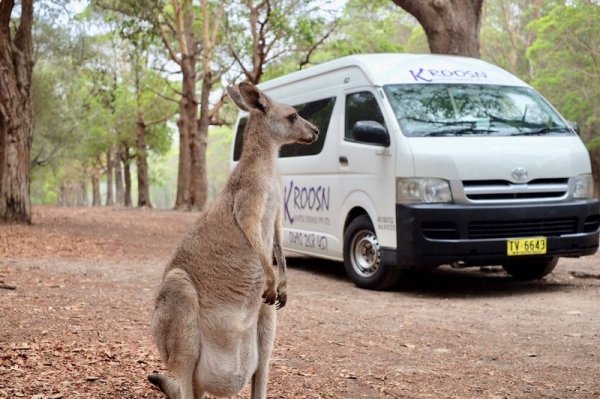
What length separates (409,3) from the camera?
44.3ft

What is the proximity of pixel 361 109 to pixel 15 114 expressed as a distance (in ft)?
27.5

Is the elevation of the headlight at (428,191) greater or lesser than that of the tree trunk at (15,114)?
lesser

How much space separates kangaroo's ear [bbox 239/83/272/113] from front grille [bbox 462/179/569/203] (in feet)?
14.2

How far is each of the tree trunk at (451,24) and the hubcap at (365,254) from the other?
5.55 m

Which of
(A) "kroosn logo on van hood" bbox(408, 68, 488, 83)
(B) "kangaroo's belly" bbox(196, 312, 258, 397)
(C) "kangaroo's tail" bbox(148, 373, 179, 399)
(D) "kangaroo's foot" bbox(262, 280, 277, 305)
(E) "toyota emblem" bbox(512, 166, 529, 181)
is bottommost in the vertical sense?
(C) "kangaroo's tail" bbox(148, 373, 179, 399)

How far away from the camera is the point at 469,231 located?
765 cm

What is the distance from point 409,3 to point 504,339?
8802 millimetres

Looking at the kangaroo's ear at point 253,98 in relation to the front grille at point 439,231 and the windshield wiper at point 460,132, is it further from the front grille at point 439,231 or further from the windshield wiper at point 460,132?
the windshield wiper at point 460,132

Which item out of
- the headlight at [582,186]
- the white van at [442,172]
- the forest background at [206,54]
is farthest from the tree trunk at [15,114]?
the headlight at [582,186]

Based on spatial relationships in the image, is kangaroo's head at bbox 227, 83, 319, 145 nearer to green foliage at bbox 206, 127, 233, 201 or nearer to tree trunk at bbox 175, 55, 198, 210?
tree trunk at bbox 175, 55, 198, 210

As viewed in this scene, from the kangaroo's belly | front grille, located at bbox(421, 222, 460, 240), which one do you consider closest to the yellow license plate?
front grille, located at bbox(421, 222, 460, 240)

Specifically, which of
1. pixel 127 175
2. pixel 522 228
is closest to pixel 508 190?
pixel 522 228

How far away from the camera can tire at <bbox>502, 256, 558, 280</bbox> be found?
8.89 m

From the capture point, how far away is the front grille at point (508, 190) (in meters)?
7.71
